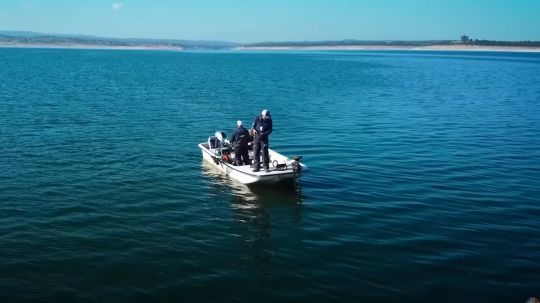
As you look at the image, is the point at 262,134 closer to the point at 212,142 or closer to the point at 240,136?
the point at 240,136

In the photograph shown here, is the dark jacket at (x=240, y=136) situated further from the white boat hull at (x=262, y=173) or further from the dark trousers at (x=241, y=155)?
the white boat hull at (x=262, y=173)

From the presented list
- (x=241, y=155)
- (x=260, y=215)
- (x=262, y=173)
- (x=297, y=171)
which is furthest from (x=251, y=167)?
(x=260, y=215)

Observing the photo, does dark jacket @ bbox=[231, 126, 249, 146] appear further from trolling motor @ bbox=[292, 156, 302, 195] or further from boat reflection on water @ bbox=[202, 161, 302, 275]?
trolling motor @ bbox=[292, 156, 302, 195]

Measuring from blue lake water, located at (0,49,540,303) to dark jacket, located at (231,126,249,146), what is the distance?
164cm

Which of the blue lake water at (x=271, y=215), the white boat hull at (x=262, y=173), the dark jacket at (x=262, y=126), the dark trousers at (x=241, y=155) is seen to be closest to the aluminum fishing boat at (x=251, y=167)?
the white boat hull at (x=262, y=173)

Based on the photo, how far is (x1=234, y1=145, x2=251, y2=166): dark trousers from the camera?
18.5 metres

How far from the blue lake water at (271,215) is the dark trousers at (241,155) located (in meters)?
1.05

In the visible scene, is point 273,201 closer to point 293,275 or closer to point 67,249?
point 293,275

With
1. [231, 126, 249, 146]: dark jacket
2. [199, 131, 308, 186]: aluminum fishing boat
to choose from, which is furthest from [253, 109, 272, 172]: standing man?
[231, 126, 249, 146]: dark jacket

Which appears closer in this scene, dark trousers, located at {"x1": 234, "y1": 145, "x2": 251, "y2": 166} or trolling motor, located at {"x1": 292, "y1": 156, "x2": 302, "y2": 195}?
trolling motor, located at {"x1": 292, "y1": 156, "x2": 302, "y2": 195}

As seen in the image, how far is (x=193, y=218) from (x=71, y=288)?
15.5 feet

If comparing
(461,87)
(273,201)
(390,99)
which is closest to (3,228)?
(273,201)

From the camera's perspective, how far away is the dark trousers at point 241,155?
18.5m

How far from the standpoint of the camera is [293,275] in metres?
11.1
